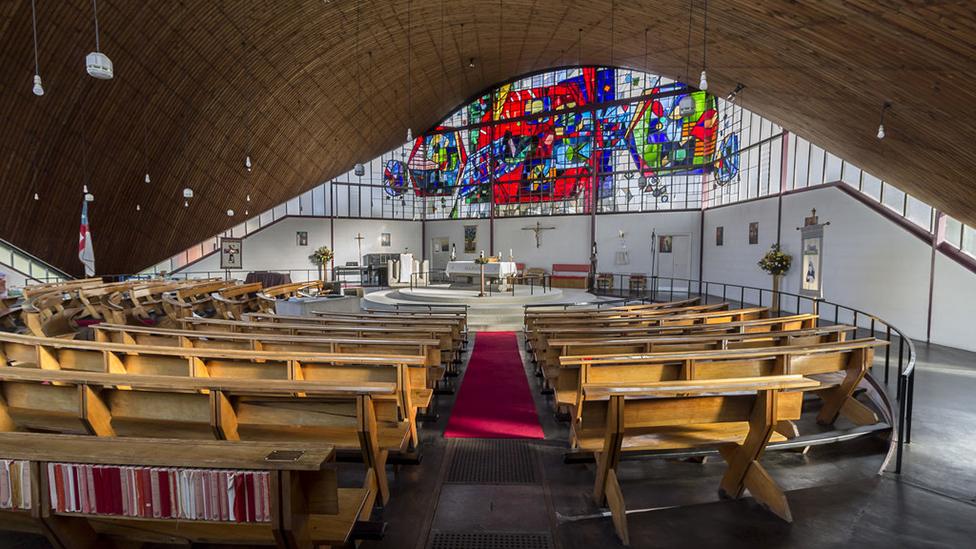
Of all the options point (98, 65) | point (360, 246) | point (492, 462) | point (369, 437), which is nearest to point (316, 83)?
point (98, 65)

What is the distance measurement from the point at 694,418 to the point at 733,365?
92cm

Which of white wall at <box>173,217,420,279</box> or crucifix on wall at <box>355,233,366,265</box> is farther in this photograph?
crucifix on wall at <box>355,233,366,265</box>

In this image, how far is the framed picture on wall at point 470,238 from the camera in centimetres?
1961

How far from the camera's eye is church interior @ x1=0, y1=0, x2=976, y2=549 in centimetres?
194

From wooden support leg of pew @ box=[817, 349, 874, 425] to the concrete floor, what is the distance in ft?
0.91

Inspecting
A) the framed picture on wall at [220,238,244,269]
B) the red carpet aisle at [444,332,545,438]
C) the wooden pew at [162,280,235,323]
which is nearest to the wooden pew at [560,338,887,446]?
the red carpet aisle at [444,332,545,438]

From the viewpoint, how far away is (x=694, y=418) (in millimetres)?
2146

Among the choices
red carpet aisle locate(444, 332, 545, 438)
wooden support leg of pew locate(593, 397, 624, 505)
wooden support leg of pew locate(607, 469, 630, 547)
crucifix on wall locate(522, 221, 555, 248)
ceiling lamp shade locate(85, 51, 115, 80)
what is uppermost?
ceiling lamp shade locate(85, 51, 115, 80)

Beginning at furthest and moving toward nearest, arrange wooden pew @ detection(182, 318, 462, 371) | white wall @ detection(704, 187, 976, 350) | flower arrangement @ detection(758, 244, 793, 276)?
flower arrangement @ detection(758, 244, 793, 276) < white wall @ detection(704, 187, 976, 350) < wooden pew @ detection(182, 318, 462, 371)

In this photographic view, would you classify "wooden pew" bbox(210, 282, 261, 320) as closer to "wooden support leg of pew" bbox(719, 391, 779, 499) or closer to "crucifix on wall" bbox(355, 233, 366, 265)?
"wooden support leg of pew" bbox(719, 391, 779, 499)

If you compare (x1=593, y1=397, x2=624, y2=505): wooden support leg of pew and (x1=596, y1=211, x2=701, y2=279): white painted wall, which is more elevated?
(x1=596, y1=211, x2=701, y2=279): white painted wall

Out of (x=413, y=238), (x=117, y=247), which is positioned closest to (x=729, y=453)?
(x=117, y=247)

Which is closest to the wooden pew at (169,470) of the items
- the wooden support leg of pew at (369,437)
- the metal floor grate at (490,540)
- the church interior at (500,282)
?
the church interior at (500,282)

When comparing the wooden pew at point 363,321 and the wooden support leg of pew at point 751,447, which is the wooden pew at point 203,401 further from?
the wooden pew at point 363,321
